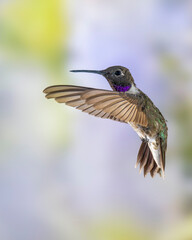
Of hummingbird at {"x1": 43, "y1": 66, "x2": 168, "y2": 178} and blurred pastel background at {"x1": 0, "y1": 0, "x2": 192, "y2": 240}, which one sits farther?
blurred pastel background at {"x1": 0, "y1": 0, "x2": 192, "y2": 240}

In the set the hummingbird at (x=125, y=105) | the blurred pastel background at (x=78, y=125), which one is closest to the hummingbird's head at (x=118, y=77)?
the hummingbird at (x=125, y=105)

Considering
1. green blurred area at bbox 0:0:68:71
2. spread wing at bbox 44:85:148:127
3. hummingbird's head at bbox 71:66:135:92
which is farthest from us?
green blurred area at bbox 0:0:68:71

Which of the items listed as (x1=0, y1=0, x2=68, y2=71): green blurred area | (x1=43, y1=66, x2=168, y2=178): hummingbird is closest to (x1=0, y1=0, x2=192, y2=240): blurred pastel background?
(x1=0, y1=0, x2=68, y2=71): green blurred area

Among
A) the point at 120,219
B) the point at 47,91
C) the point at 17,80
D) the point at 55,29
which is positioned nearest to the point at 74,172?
the point at 120,219

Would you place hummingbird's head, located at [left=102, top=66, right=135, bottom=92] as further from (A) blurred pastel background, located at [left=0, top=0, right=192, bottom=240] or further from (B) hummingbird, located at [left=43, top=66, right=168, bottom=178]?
(A) blurred pastel background, located at [left=0, top=0, right=192, bottom=240]

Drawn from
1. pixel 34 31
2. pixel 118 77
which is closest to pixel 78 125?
pixel 34 31

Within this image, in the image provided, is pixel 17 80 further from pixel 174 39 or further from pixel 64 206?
pixel 174 39

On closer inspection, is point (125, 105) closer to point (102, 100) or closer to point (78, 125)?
point (102, 100)

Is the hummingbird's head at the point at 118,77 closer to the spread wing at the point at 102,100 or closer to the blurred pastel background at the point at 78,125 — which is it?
the spread wing at the point at 102,100

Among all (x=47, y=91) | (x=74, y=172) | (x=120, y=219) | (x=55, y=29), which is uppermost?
(x=55, y=29)
